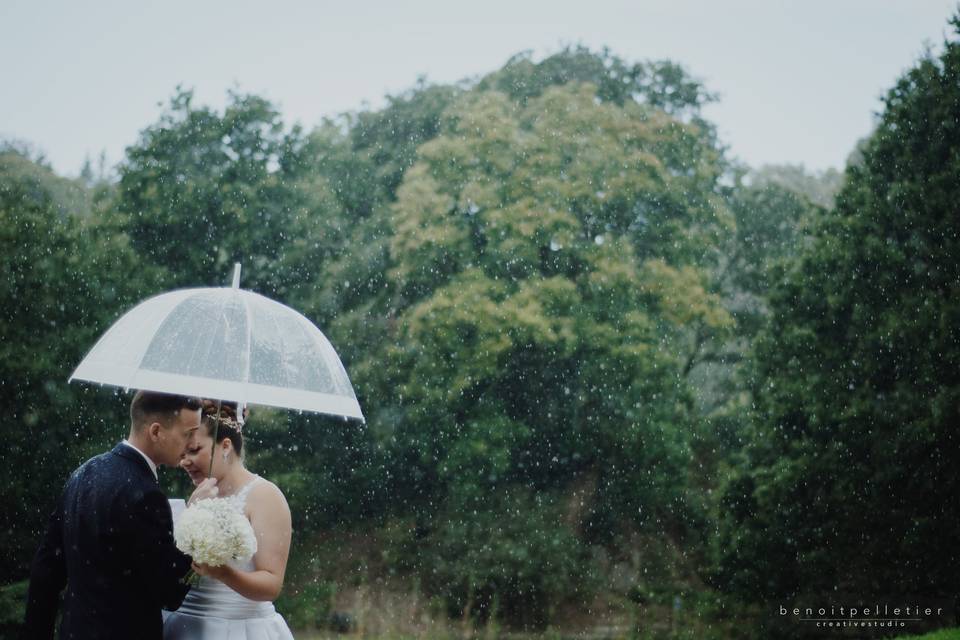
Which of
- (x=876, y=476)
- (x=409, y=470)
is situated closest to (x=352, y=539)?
(x=409, y=470)

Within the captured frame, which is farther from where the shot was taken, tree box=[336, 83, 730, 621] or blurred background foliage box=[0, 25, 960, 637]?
tree box=[336, 83, 730, 621]

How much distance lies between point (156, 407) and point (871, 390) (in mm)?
13145

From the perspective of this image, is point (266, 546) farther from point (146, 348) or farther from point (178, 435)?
point (146, 348)

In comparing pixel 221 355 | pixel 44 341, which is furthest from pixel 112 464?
pixel 44 341

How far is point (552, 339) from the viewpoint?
18.2 metres

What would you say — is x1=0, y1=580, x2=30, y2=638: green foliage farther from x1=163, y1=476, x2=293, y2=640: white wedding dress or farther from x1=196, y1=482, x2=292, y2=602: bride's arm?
x1=196, y1=482, x2=292, y2=602: bride's arm

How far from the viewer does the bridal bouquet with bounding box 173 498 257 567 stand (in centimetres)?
306

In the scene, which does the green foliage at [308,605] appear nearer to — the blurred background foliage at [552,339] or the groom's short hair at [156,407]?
the blurred background foliage at [552,339]

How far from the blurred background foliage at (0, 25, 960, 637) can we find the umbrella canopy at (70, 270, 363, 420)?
458 inches

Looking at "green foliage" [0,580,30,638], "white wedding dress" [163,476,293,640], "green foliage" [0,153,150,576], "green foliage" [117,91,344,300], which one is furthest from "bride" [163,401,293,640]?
"green foliage" [117,91,344,300]

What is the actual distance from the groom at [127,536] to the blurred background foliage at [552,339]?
40.1 ft

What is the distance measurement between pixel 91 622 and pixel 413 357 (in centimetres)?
1705

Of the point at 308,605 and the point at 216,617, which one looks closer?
the point at 216,617

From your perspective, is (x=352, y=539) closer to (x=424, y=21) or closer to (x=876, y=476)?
(x=876, y=476)
